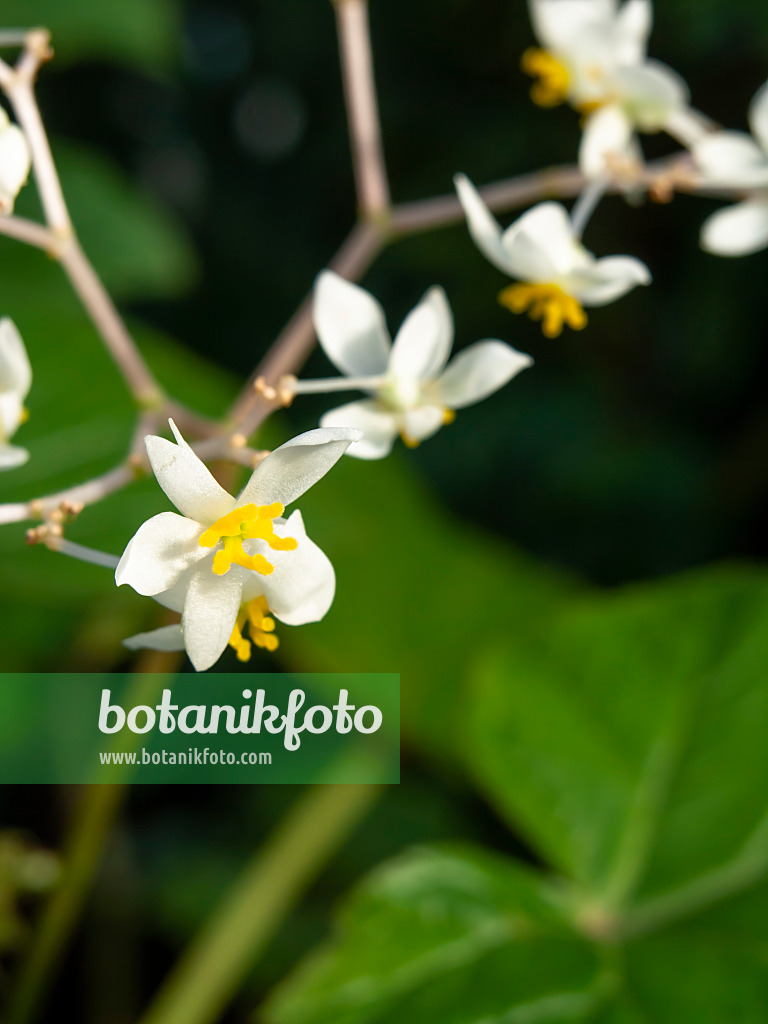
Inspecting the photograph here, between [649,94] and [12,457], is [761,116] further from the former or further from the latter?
[12,457]

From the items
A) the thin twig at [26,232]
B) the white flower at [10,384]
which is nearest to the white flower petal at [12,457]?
the white flower at [10,384]

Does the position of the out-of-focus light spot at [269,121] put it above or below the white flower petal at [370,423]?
above

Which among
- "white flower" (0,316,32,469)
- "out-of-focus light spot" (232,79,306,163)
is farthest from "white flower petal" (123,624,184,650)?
"out-of-focus light spot" (232,79,306,163)

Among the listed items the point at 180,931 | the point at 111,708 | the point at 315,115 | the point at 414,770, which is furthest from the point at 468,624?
the point at 315,115

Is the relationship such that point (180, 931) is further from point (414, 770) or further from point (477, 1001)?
point (477, 1001)

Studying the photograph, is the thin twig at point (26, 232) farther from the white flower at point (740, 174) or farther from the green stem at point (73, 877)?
the white flower at point (740, 174)

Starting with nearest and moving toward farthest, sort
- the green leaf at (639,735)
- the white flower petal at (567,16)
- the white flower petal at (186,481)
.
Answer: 1. the white flower petal at (186,481)
2. the white flower petal at (567,16)
3. the green leaf at (639,735)
